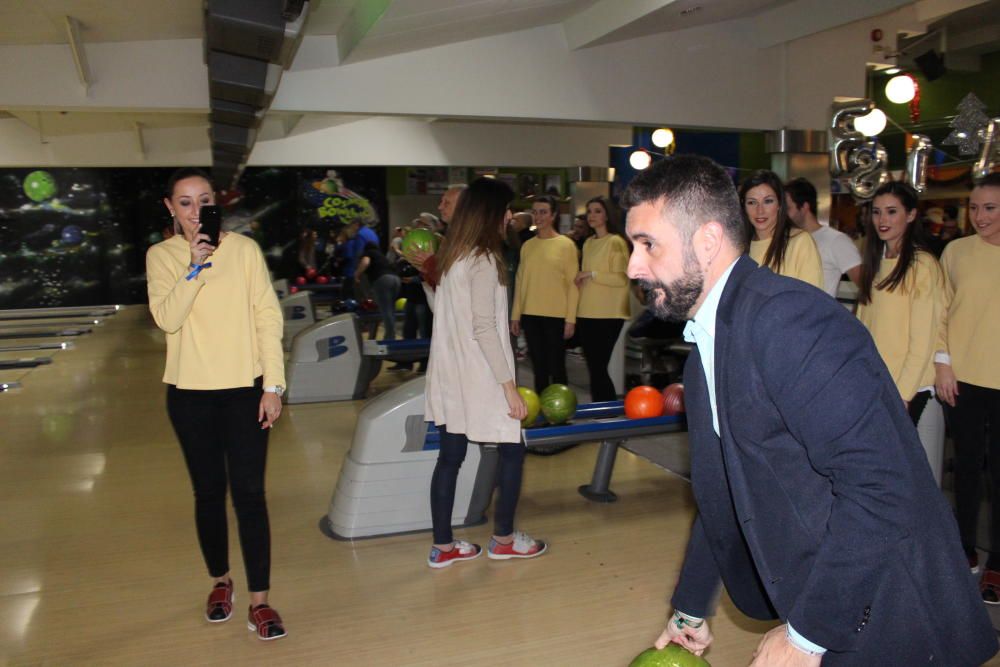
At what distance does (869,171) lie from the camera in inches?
199

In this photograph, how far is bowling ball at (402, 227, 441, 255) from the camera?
13.6ft

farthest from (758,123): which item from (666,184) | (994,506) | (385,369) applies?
(666,184)

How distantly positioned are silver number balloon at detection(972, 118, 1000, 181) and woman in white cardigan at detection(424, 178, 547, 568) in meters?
2.87

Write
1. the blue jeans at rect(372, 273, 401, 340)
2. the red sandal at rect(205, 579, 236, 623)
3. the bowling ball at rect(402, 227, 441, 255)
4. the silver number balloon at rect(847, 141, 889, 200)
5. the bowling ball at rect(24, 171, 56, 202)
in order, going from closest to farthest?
1. the red sandal at rect(205, 579, 236, 623)
2. the bowling ball at rect(402, 227, 441, 255)
3. the silver number balloon at rect(847, 141, 889, 200)
4. the blue jeans at rect(372, 273, 401, 340)
5. the bowling ball at rect(24, 171, 56, 202)

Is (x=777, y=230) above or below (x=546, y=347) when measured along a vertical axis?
above

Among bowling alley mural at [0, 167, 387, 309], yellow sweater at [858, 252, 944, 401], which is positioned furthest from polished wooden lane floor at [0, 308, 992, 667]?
bowling alley mural at [0, 167, 387, 309]

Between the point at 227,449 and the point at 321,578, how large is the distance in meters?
0.79

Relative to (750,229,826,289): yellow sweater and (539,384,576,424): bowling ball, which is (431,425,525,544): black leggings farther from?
(750,229,826,289): yellow sweater

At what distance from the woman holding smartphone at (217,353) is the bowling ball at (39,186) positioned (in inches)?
523

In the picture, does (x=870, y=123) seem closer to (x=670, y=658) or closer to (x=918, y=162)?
(x=918, y=162)

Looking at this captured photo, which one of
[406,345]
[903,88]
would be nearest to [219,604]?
[406,345]

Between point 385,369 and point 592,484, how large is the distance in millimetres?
3971

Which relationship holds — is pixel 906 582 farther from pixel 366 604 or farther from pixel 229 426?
pixel 366 604

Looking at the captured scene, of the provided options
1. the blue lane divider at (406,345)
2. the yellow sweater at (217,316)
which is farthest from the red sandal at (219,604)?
the blue lane divider at (406,345)
